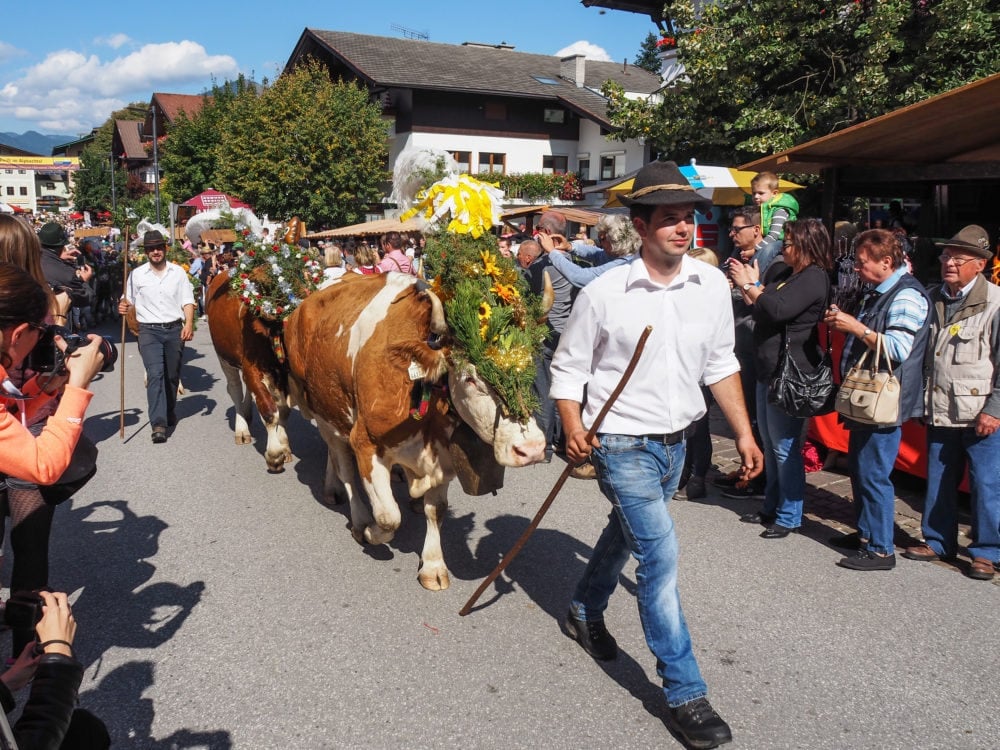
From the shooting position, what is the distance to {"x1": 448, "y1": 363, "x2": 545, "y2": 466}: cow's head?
144 inches

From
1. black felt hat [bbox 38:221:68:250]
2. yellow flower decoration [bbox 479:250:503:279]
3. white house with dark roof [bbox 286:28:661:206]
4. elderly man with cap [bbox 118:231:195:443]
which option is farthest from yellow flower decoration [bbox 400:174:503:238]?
white house with dark roof [bbox 286:28:661:206]

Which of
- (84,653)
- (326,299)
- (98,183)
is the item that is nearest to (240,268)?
(326,299)

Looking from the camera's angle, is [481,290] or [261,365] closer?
[481,290]

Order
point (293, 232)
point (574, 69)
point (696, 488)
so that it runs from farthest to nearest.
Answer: point (574, 69) → point (293, 232) → point (696, 488)

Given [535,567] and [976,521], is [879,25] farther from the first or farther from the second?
[535,567]

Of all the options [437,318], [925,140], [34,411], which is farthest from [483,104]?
[34,411]

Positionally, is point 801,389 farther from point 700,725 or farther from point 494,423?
point 700,725

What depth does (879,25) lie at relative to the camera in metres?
11.5

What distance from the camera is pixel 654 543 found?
314cm

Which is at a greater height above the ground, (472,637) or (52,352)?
(52,352)

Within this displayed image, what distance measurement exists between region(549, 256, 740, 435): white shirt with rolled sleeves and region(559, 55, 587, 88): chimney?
3750cm

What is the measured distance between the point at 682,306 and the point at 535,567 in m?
2.20

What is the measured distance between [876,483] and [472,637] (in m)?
2.59

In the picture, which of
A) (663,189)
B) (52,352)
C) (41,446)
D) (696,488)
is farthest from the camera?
(696,488)
